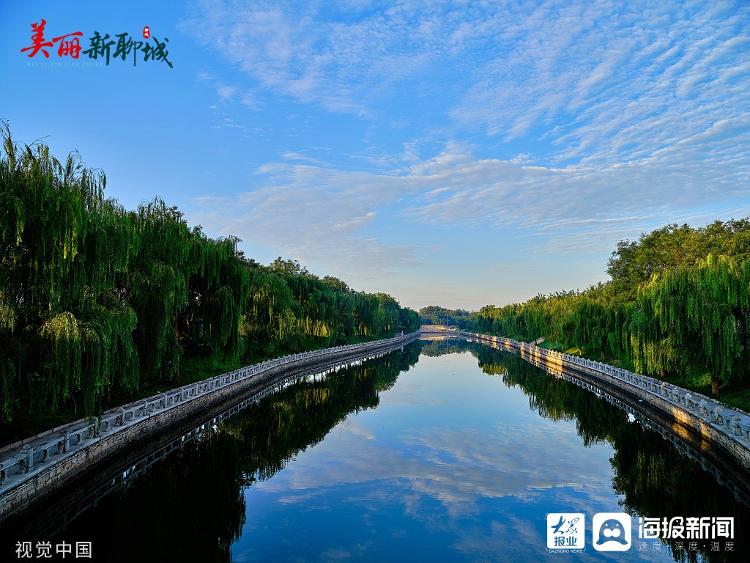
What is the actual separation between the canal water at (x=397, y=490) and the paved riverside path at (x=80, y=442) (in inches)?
45.5

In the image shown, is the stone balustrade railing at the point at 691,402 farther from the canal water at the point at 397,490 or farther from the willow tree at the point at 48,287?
the willow tree at the point at 48,287

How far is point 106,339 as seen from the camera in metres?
12.5

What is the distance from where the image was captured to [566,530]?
1142cm

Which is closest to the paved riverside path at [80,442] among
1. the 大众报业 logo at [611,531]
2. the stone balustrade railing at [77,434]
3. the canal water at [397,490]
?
the stone balustrade railing at [77,434]

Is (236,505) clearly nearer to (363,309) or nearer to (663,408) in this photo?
(663,408)

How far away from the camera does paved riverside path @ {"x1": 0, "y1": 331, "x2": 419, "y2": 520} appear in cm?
1035

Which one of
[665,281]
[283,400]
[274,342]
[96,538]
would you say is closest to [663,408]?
[665,281]

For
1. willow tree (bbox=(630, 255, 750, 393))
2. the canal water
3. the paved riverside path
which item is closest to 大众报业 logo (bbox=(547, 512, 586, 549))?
the canal water

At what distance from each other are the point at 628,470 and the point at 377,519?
28.2ft

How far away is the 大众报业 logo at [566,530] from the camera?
423 inches

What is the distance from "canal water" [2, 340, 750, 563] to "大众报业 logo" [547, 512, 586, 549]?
197 millimetres

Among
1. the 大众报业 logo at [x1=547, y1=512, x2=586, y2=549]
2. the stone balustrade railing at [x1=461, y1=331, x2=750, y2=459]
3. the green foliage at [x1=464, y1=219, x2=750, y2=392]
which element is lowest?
the 大众报业 logo at [x1=547, y1=512, x2=586, y2=549]

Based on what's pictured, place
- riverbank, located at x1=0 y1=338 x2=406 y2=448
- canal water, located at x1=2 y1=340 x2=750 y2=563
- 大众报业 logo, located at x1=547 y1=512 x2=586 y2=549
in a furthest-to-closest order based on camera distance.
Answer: riverbank, located at x1=0 y1=338 x2=406 y2=448 → 大众报业 logo, located at x1=547 y1=512 x2=586 y2=549 → canal water, located at x1=2 y1=340 x2=750 y2=563

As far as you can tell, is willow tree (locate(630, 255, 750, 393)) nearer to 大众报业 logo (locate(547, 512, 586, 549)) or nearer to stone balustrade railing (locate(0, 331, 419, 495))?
大众报业 logo (locate(547, 512, 586, 549))
